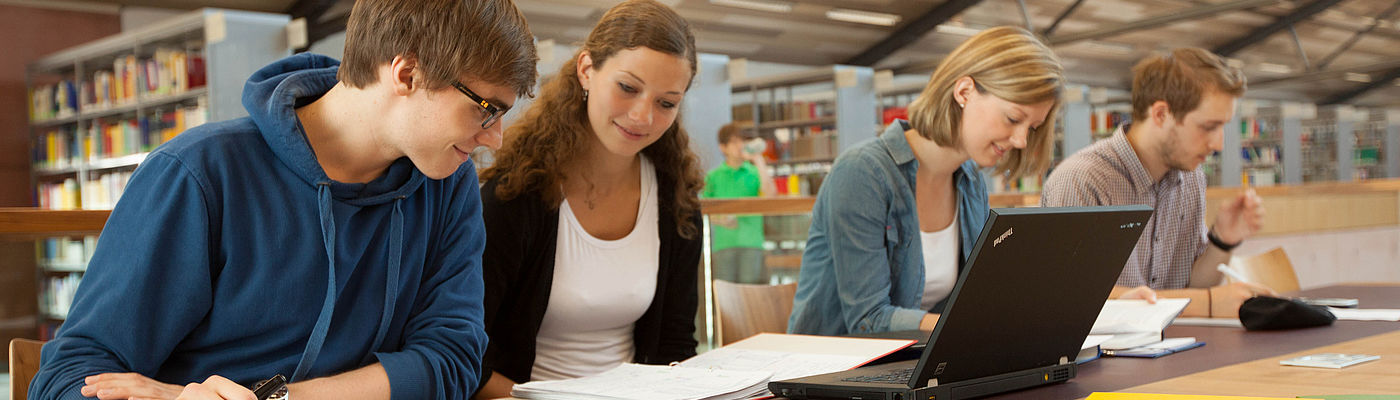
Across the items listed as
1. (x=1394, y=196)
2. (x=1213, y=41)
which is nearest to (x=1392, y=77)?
(x=1213, y=41)

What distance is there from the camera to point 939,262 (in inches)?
86.1

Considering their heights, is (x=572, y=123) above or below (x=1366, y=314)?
above

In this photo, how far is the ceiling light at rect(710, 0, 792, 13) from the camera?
1218 centimetres

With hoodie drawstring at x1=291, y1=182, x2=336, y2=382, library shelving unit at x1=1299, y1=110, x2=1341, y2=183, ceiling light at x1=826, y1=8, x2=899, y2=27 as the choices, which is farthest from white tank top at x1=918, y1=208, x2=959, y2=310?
library shelving unit at x1=1299, y1=110, x2=1341, y2=183

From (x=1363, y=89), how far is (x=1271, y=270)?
21.9m

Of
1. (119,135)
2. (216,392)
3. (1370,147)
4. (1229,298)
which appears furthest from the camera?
(1370,147)

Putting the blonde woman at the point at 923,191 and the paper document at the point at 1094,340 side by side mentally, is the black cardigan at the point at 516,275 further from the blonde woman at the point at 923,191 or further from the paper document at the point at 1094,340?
the paper document at the point at 1094,340

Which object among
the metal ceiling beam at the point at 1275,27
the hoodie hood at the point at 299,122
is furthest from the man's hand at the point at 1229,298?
the metal ceiling beam at the point at 1275,27

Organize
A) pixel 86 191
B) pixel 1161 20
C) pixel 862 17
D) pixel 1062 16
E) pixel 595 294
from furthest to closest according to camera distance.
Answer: pixel 862 17 < pixel 1062 16 < pixel 1161 20 < pixel 86 191 < pixel 595 294

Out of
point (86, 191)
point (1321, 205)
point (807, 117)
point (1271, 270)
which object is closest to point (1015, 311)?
point (1271, 270)

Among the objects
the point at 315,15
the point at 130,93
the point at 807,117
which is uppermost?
the point at 315,15

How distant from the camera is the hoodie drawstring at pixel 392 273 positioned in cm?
135

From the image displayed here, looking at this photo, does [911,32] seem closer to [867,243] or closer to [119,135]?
[119,135]

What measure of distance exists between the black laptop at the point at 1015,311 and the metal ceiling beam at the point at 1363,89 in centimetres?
2258
